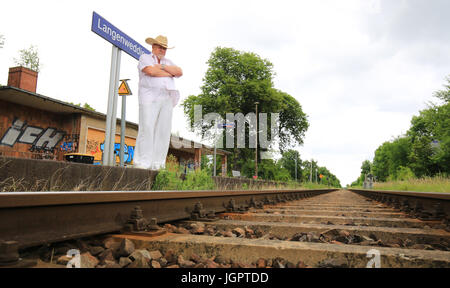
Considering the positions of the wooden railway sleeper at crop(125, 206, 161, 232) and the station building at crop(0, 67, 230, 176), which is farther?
the station building at crop(0, 67, 230, 176)

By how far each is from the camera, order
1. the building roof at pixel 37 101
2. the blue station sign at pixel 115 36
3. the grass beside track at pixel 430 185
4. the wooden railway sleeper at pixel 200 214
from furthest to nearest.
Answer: the grass beside track at pixel 430 185 → the building roof at pixel 37 101 → the blue station sign at pixel 115 36 → the wooden railway sleeper at pixel 200 214

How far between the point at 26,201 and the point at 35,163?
1.84 metres

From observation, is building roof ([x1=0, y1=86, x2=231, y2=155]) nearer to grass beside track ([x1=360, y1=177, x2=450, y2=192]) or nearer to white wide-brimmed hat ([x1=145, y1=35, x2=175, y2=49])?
white wide-brimmed hat ([x1=145, y1=35, x2=175, y2=49])

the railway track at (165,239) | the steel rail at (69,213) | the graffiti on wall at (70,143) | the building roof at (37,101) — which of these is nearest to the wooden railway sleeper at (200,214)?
the steel rail at (69,213)

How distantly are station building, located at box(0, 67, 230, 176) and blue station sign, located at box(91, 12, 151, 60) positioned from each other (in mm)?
5774

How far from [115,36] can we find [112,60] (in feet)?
1.60

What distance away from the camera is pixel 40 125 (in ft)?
44.8

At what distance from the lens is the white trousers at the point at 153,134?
601cm

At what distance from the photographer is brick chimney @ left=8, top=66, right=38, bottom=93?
13.8 metres

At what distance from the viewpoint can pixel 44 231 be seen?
171cm

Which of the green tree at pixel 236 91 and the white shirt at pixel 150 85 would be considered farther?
the green tree at pixel 236 91

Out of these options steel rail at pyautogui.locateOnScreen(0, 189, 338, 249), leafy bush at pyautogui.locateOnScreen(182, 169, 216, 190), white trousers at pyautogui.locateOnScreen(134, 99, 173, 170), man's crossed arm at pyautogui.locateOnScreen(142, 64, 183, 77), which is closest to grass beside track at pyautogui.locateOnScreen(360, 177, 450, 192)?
leafy bush at pyautogui.locateOnScreen(182, 169, 216, 190)

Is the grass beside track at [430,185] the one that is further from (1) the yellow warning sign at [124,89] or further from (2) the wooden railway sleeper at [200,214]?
(1) the yellow warning sign at [124,89]
